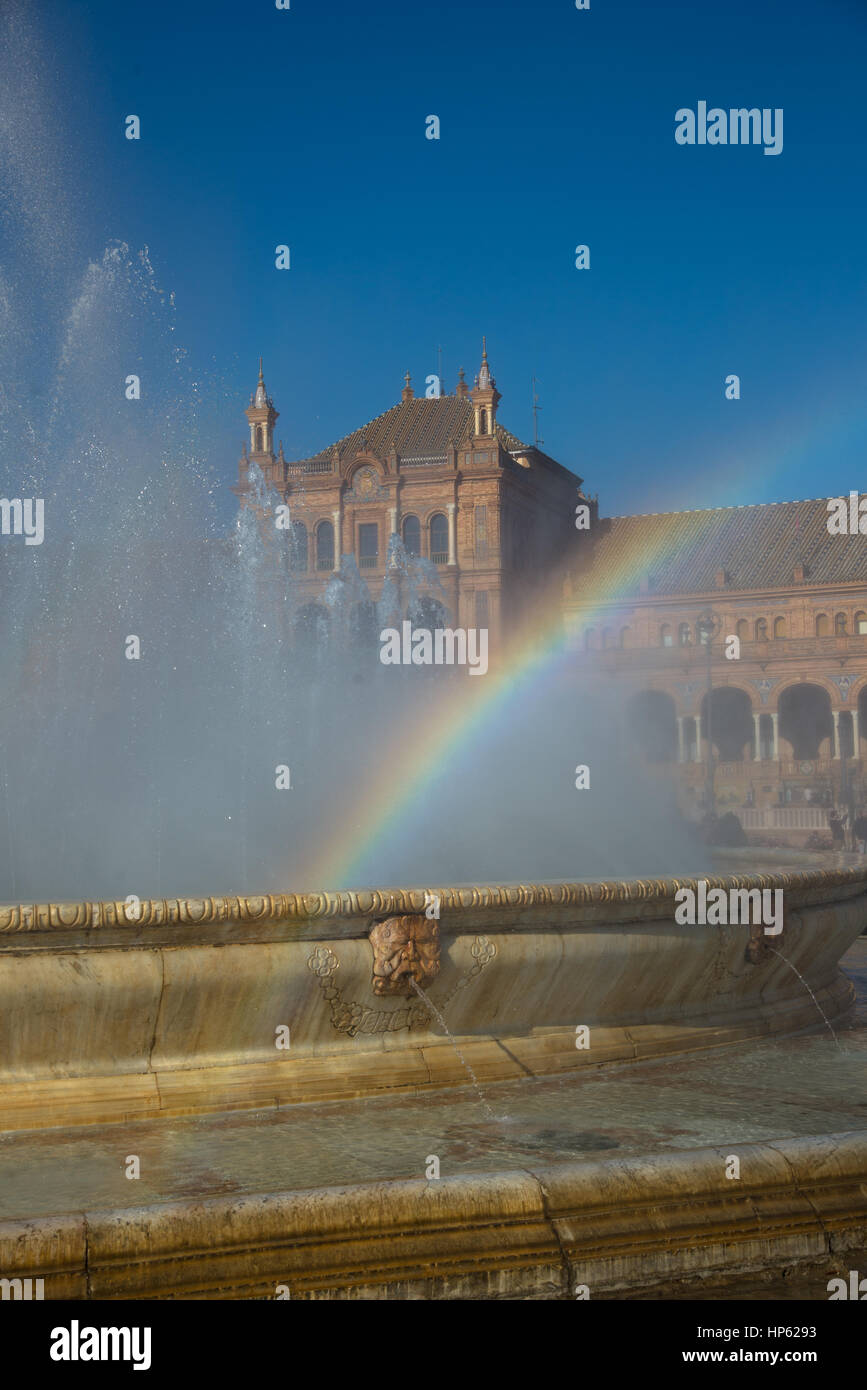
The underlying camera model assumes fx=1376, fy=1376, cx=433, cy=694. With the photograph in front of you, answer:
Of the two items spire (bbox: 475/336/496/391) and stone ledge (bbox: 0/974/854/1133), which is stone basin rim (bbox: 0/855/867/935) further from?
spire (bbox: 475/336/496/391)

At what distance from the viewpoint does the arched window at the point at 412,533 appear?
55375 mm

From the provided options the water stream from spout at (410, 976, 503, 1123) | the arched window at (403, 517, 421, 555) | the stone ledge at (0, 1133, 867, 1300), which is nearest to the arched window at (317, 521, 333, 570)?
the arched window at (403, 517, 421, 555)

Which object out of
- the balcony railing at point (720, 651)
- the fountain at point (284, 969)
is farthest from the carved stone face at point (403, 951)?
the balcony railing at point (720, 651)

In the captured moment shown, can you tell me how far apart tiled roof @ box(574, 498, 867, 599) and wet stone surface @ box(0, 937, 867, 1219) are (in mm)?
48763

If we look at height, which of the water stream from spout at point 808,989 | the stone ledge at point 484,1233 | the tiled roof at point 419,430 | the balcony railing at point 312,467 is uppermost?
the tiled roof at point 419,430

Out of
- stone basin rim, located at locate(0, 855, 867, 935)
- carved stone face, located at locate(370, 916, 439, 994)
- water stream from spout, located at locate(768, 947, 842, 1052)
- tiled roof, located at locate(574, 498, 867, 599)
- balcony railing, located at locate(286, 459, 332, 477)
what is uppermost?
balcony railing, located at locate(286, 459, 332, 477)

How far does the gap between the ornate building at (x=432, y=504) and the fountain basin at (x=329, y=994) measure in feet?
154

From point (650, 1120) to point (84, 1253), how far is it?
2278mm

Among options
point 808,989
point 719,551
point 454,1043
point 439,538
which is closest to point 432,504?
point 439,538

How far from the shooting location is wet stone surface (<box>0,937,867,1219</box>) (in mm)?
4246

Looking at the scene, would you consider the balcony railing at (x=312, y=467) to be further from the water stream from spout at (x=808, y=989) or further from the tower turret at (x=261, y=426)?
the water stream from spout at (x=808, y=989)

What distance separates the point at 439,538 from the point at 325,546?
508 centimetres

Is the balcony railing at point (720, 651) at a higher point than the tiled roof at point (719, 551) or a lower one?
lower
